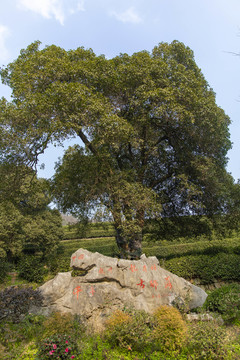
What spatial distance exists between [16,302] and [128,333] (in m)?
3.27

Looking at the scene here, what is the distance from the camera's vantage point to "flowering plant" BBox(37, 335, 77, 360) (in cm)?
611

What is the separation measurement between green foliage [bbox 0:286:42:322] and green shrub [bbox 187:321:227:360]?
14.3 ft

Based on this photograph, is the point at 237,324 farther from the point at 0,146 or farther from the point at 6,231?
the point at 6,231

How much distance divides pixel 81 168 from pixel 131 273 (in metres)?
7.06

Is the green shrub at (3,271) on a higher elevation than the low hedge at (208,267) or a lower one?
higher

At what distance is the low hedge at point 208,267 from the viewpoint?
45.5ft

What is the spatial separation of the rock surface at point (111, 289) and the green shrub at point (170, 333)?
1742mm

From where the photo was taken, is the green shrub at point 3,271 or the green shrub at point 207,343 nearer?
the green shrub at point 207,343

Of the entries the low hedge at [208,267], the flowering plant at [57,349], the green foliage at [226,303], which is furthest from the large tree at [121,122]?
the flowering plant at [57,349]

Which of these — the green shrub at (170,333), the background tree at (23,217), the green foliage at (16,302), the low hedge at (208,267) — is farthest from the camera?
the background tree at (23,217)

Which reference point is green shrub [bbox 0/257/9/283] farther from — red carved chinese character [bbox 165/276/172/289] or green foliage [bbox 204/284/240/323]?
green foliage [bbox 204/284/240/323]

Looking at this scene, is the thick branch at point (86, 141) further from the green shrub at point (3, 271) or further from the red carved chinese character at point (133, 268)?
the green shrub at point (3, 271)

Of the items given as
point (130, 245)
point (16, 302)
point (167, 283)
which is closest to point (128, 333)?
point (16, 302)

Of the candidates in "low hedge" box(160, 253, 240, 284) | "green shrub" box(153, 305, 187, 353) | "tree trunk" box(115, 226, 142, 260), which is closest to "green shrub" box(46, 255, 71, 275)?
"tree trunk" box(115, 226, 142, 260)
